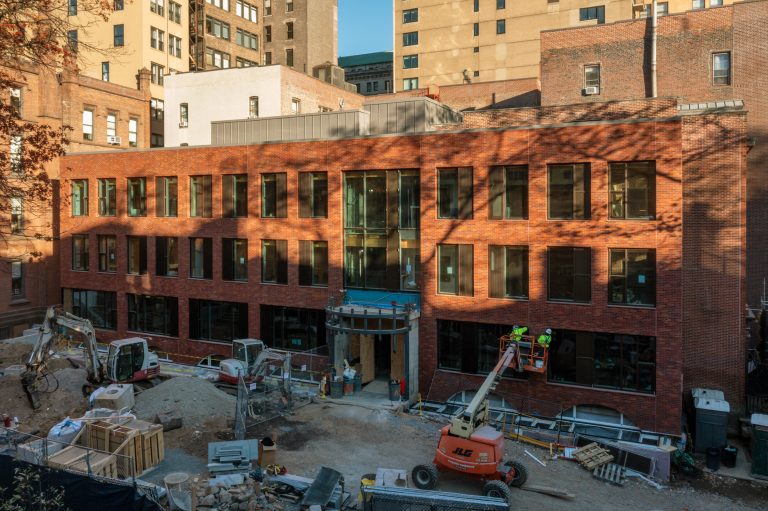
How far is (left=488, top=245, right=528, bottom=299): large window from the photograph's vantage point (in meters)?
30.2

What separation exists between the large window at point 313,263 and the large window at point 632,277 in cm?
1535

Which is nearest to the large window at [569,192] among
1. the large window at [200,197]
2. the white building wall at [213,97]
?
the large window at [200,197]

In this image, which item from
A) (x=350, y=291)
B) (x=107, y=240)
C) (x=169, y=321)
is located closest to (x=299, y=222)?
(x=350, y=291)

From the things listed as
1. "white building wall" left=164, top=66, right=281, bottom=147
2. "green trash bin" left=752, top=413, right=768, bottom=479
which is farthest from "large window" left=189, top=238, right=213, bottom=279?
"green trash bin" left=752, top=413, right=768, bottom=479

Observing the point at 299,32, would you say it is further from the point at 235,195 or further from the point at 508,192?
the point at 508,192

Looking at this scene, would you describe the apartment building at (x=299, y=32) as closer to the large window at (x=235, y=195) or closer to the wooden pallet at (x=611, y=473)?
the large window at (x=235, y=195)

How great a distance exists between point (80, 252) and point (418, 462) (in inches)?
1247

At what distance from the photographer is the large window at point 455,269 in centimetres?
3117

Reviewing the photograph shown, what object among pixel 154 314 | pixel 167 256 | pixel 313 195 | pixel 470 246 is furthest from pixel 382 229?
pixel 154 314

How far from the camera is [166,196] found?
131 feet

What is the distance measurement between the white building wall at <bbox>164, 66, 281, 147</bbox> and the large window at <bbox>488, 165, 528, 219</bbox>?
23527 mm

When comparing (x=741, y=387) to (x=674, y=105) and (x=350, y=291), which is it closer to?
(x=674, y=105)

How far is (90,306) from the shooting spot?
A: 43219 millimetres

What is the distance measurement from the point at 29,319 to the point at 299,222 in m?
24.2
